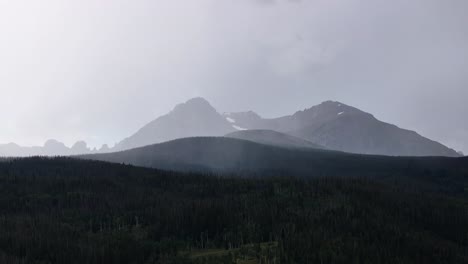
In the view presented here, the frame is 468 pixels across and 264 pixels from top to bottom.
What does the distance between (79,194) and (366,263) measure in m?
→ 41.2

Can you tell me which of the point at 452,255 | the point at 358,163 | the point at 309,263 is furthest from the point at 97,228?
the point at 358,163

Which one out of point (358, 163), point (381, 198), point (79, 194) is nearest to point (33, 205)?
point (79, 194)

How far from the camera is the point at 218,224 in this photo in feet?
124

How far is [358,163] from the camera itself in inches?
6890

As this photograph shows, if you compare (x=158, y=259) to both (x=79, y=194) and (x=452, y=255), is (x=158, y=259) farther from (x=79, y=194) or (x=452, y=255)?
(x=79, y=194)

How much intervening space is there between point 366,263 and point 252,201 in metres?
22.3

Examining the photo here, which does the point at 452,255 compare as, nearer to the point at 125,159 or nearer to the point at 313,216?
the point at 313,216

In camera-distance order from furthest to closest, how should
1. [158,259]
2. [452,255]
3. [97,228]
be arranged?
1. [97,228]
2. [452,255]
3. [158,259]

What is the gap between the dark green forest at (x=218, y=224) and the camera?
2784 centimetres

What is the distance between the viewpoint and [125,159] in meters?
194

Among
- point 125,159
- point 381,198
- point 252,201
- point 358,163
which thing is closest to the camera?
point 252,201

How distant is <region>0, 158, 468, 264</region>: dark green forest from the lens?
2784 centimetres

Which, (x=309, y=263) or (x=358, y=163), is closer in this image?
(x=309, y=263)

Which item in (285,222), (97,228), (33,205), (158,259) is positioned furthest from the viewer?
(33,205)
